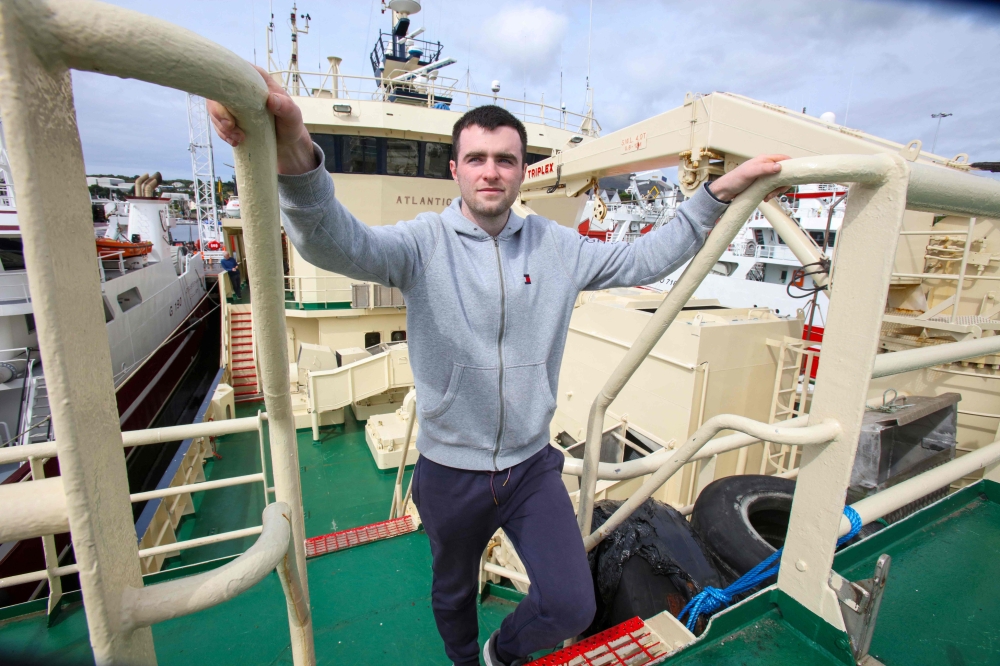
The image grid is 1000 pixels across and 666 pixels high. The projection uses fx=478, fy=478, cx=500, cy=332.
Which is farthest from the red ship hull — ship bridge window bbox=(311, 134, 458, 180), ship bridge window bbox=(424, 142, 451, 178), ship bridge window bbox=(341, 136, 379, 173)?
ship bridge window bbox=(424, 142, 451, 178)

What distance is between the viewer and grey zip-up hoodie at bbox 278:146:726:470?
1.53 m

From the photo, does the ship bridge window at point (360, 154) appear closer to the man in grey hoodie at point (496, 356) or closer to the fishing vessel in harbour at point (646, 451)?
the fishing vessel in harbour at point (646, 451)

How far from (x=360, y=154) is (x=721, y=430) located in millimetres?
9614

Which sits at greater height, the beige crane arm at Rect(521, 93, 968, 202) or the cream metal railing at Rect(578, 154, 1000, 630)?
the beige crane arm at Rect(521, 93, 968, 202)

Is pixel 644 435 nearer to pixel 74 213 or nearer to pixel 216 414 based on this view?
pixel 74 213

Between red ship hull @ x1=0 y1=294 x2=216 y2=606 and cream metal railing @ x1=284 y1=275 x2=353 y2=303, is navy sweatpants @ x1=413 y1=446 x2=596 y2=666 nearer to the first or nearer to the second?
red ship hull @ x1=0 y1=294 x2=216 y2=606

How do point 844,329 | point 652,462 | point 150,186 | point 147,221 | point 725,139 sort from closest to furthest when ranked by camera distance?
point 844,329
point 652,462
point 725,139
point 147,221
point 150,186

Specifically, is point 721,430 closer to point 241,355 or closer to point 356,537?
point 356,537

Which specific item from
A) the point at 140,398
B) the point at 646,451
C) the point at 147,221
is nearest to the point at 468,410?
the point at 646,451

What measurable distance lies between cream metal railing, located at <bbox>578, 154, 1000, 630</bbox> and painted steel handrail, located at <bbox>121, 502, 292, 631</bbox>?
115cm

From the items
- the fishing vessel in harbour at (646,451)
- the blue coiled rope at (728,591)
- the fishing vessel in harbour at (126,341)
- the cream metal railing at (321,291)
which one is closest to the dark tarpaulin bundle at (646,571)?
the fishing vessel in harbour at (646,451)

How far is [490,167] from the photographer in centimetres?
156

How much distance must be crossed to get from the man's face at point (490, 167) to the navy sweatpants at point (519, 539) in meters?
0.90

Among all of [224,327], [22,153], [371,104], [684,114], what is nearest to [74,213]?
[22,153]
